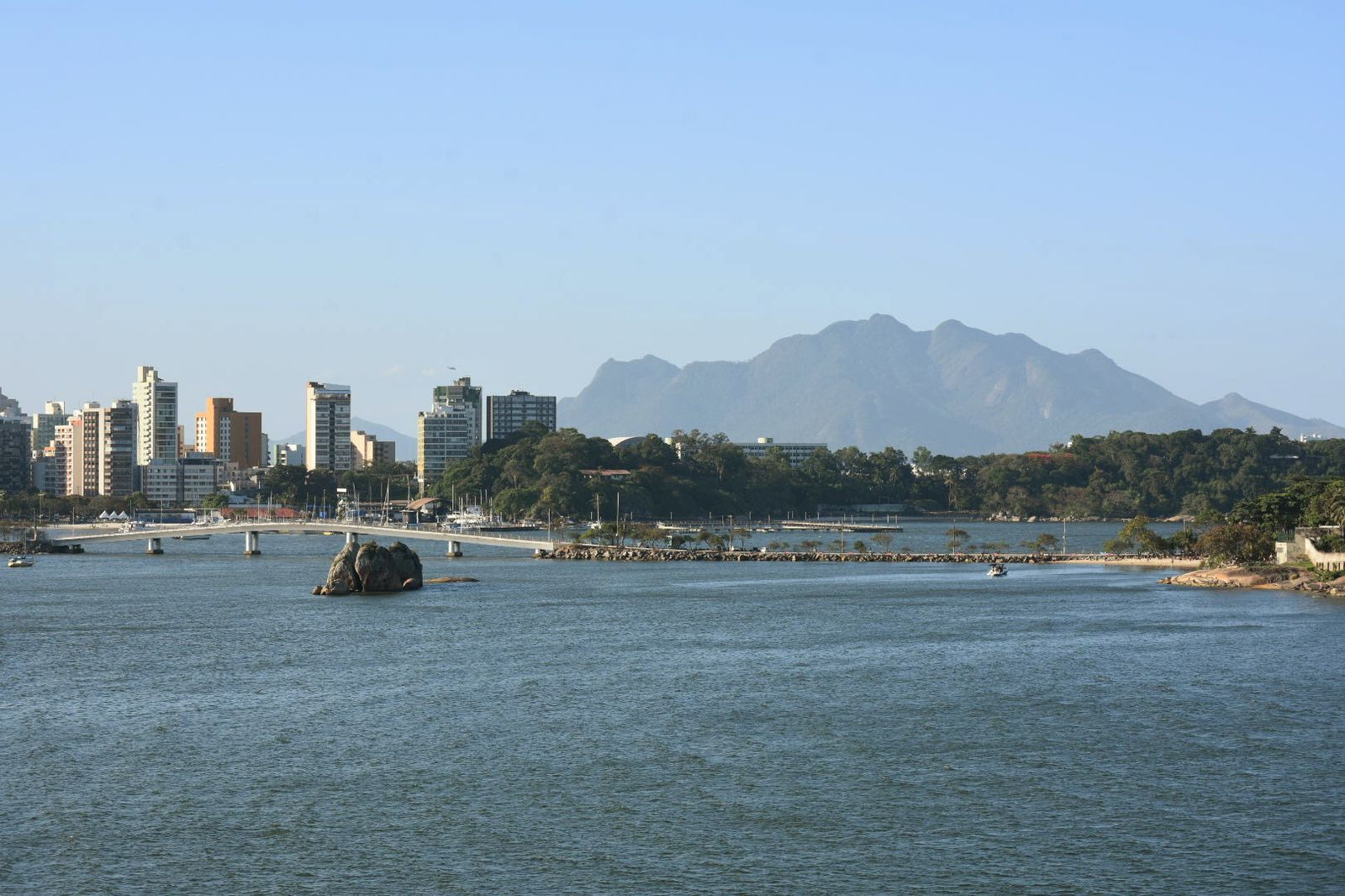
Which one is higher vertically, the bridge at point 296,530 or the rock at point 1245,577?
the bridge at point 296,530

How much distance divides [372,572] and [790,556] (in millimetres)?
53675

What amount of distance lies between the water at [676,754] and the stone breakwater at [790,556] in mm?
59034

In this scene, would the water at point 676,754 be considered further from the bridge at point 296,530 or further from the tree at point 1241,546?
the bridge at point 296,530

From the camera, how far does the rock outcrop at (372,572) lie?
335 ft

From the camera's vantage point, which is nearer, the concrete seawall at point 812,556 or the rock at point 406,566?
the rock at point 406,566

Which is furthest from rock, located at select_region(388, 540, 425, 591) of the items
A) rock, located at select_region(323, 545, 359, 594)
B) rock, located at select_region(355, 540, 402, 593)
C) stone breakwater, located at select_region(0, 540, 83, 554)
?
stone breakwater, located at select_region(0, 540, 83, 554)

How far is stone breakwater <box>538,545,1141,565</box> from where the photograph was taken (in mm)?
141500

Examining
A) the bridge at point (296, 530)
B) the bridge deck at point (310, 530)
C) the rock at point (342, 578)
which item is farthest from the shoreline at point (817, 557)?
the rock at point (342, 578)

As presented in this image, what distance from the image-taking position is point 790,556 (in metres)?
146

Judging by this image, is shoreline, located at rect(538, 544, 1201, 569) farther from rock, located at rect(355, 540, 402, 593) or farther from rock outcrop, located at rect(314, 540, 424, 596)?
rock, located at rect(355, 540, 402, 593)

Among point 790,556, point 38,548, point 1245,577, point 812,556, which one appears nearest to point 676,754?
point 1245,577

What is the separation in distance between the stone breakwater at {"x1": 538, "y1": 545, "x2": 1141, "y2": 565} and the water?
194 feet

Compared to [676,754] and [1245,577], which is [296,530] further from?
[676,754]

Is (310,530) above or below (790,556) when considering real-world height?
above
